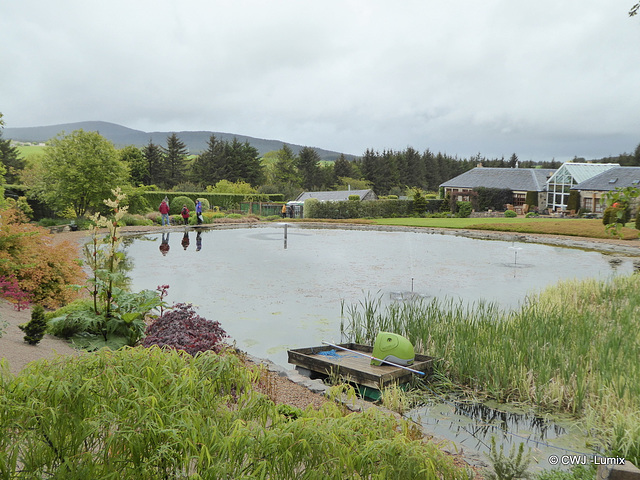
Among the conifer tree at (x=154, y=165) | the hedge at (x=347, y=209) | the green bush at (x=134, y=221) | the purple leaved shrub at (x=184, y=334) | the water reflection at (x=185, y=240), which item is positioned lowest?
the purple leaved shrub at (x=184, y=334)

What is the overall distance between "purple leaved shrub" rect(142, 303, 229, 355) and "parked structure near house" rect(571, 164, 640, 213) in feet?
148

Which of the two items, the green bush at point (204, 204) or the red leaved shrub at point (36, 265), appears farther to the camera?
the green bush at point (204, 204)

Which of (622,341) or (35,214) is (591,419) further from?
(35,214)

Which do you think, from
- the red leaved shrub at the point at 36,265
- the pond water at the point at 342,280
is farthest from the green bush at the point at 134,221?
the red leaved shrub at the point at 36,265

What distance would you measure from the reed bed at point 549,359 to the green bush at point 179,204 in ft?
106

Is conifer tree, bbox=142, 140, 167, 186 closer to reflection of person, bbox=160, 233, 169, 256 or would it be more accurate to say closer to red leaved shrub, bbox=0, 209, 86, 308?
reflection of person, bbox=160, 233, 169, 256

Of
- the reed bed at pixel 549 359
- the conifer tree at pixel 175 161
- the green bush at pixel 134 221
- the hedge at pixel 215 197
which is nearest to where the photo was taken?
the reed bed at pixel 549 359

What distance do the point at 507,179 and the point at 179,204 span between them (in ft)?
122

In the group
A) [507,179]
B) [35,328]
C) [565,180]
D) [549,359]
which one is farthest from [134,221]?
[565,180]

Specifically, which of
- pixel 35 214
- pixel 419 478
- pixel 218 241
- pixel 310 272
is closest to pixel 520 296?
pixel 310 272

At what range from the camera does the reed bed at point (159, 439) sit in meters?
2.30

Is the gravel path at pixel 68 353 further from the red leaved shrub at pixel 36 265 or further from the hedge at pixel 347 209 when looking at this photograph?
the hedge at pixel 347 209

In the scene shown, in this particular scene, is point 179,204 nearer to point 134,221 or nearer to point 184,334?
A: point 134,221

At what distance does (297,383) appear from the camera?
5.91 meters
